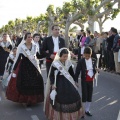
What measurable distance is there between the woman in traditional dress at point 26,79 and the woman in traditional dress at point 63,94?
1.34 metres

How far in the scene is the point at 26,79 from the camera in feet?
23.7

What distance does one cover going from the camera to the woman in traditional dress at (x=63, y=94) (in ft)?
17.7

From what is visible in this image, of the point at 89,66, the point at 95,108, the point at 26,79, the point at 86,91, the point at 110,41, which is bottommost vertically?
the point at 95,108

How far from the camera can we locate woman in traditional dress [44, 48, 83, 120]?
5410mm

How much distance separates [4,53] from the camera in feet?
36.9

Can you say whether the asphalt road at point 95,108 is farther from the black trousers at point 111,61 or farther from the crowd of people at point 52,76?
the black trousers at point 111,61

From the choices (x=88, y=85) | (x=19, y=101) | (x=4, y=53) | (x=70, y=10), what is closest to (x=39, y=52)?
(x=19, y=101)

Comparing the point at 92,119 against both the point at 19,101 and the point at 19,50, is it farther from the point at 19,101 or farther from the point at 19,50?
the point at 19,50

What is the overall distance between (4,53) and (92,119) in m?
6.04

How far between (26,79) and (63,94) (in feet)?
6.46

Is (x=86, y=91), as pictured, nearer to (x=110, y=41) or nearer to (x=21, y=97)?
(x=21, y=97)

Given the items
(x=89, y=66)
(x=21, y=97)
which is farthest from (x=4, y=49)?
(x=89, y=66)

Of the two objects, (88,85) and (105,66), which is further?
(105,66)

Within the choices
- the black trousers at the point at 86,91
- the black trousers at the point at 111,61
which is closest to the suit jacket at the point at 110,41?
the black trousers at the point at 111,61
